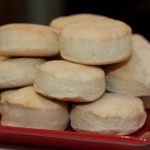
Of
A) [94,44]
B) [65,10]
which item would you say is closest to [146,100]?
[94,44]

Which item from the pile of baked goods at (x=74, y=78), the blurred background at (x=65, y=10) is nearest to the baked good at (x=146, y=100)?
the pile of baked goods at (x=74, y=78)

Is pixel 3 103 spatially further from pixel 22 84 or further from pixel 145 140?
pixel 145 140

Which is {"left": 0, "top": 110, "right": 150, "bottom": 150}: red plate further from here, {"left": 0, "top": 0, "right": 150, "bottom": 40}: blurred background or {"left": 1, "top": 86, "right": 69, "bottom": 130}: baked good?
{"left": 0, "top": 0, "right": 150, "bottom": 40}: blurred background

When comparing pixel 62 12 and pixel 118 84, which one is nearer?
pixel 118 84

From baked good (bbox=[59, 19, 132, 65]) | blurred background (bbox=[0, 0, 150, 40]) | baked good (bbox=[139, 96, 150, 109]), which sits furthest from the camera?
blurred background (bbox=[0, 0, 150, 40])

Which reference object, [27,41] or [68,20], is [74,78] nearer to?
[27,41]

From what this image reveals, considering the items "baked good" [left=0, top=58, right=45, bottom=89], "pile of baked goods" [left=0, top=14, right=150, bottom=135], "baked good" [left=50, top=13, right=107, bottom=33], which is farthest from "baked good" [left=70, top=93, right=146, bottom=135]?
"baked good" [left=50, top=13, right=107, bottom=33]

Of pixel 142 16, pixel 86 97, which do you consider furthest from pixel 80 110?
pixel 142 16
